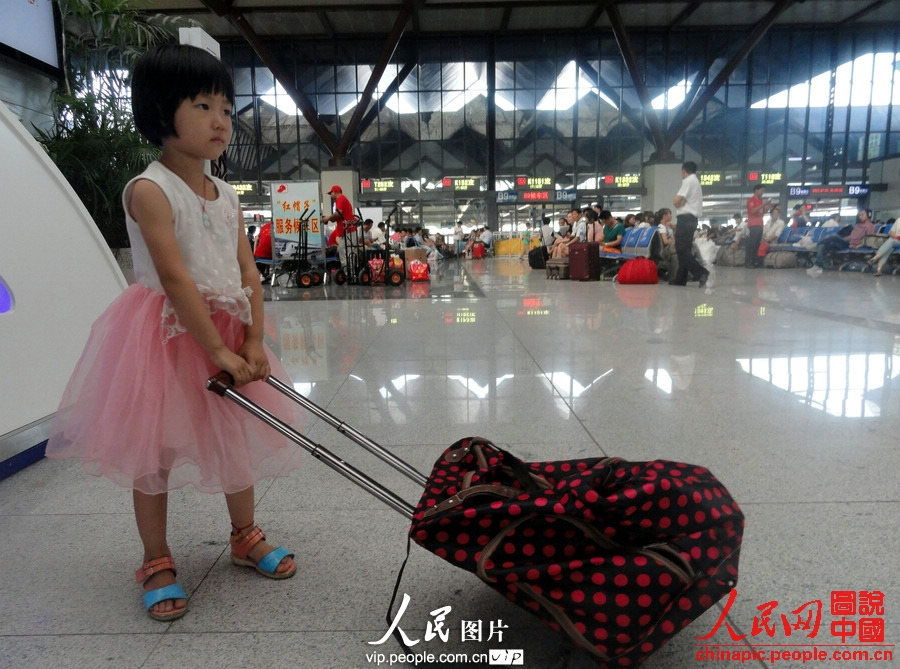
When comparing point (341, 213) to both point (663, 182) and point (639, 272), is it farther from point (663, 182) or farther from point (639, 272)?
point (663, 182)

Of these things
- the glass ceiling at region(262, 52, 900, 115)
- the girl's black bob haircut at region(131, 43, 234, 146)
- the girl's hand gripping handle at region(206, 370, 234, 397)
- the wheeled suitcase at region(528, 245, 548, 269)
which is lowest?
the wheeled suitcase at region(528, 245, 548, 269)

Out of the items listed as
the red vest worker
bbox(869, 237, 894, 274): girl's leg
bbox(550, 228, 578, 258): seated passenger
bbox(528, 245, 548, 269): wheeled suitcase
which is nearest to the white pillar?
bbox(528, 245, 548, 269): wheeled suitcase

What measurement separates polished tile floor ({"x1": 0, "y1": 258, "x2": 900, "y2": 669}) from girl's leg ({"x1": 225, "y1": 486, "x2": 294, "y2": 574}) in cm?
7

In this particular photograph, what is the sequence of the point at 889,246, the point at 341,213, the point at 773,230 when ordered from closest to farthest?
1. the point at 889,246
2. the point at 341,213
3. the point at 773,230

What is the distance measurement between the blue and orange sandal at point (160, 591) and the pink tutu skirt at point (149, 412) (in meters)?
0.23

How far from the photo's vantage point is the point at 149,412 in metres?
1.61

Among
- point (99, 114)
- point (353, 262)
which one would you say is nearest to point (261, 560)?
point (99, 114)

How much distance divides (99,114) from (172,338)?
6292 mm

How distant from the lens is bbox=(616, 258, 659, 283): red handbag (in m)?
11.4

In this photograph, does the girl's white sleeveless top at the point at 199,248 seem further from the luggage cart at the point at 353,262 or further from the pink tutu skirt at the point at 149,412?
the luggage cart at the point at 353,262

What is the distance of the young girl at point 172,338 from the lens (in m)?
1.57

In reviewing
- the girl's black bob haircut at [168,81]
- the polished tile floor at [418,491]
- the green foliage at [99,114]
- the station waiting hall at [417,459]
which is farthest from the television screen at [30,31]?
the girl's black bob haircut at [168,81]

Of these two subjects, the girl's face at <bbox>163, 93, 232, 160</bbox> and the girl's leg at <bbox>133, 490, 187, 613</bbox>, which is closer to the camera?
the girl's face at <bbox>163, 93, 232, 160</bbox>

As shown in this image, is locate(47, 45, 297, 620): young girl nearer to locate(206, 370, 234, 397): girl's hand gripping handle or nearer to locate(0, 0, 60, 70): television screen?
locate(206, 370, 234, 397): girl's hand gripping handle
